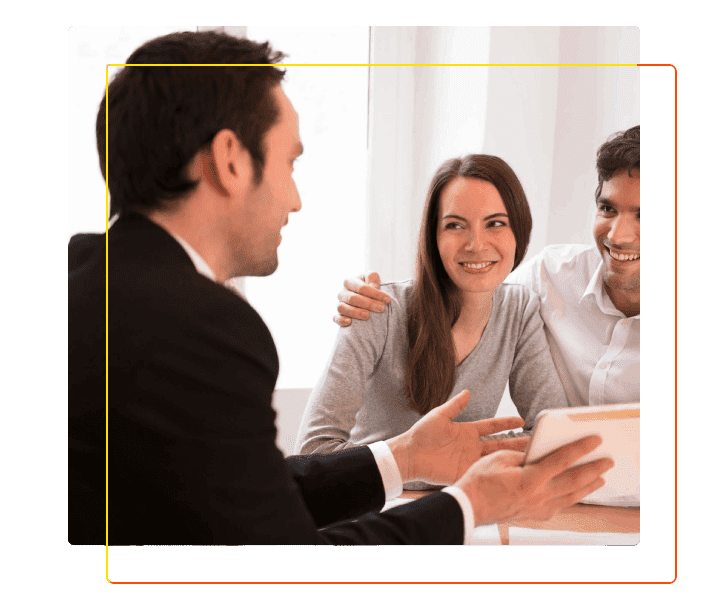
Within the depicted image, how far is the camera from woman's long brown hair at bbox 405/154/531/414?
2586 mm

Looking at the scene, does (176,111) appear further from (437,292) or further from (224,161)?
(437,292)

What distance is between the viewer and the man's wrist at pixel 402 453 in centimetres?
265

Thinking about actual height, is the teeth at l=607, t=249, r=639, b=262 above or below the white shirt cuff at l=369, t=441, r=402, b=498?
above

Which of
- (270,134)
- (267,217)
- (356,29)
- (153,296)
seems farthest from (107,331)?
(356,29)

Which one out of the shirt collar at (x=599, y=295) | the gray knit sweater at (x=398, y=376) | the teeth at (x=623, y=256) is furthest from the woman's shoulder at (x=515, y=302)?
the teeth at (x=623, y=256)

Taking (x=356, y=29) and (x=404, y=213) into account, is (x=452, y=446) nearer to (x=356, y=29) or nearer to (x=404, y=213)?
(x=404, y=213)

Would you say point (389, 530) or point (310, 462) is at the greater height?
point (310, 462)

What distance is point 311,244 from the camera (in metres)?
2.61

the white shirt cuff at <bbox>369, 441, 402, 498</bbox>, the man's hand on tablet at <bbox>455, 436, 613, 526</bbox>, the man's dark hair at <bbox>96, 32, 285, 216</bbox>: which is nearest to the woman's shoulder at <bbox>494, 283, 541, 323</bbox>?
the man's hand on tablet at <bbox>455, 436, 613, 526</bbox>

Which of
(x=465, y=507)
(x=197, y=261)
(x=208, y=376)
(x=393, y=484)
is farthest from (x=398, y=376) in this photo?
(x=197, y=261)

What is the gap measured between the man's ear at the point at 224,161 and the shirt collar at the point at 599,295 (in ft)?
3.67

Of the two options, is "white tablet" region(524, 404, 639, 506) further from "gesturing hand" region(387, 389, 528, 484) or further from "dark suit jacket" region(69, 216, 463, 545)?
"dark suit jacket" region(69, 216, 463, 545)

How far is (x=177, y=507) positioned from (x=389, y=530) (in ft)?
2.12

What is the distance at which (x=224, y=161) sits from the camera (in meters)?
2.48
